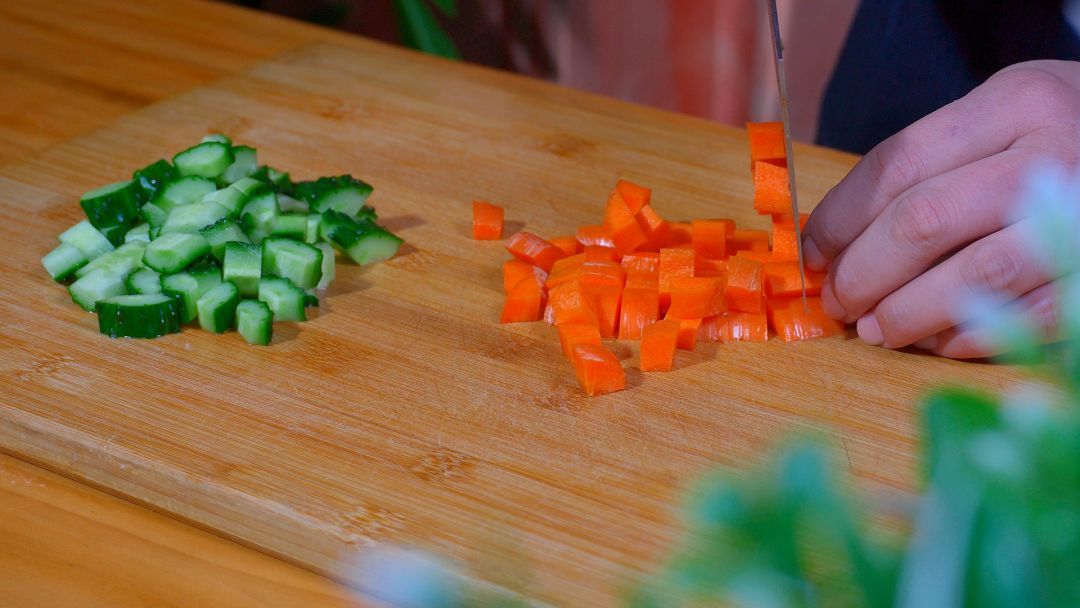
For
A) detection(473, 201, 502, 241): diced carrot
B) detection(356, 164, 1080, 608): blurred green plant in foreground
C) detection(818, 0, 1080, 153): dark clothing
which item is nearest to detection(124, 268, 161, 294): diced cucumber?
detection(473, 201, 502, 241): diced carrot

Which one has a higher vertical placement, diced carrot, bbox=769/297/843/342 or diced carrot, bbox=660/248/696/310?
diced carrot, bbox=660/248/696/310

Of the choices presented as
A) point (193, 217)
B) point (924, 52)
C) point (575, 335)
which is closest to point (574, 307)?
point (575, 335)

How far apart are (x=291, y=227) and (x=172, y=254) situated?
182mm

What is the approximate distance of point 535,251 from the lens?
1533 millimetres

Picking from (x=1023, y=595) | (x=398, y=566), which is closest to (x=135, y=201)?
(x=398, y=566)

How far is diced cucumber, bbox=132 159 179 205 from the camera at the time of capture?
163cm

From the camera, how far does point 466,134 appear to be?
1925mm

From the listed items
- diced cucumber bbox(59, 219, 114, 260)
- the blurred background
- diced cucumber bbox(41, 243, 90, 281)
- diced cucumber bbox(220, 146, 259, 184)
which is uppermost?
the blurred background

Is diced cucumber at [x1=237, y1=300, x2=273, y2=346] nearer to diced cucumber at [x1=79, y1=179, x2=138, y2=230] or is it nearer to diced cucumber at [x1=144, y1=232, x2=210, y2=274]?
diced cucumber at [x1=144, y1=232, x2=210, y2=274]

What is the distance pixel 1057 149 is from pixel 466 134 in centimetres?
98

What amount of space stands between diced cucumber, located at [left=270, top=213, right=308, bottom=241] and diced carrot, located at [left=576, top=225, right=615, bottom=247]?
40 centimetres

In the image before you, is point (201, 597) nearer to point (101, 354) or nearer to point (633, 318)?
point (101, 354)

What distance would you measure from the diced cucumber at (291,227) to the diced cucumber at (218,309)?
6.7 inches

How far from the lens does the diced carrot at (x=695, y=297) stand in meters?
1.39
